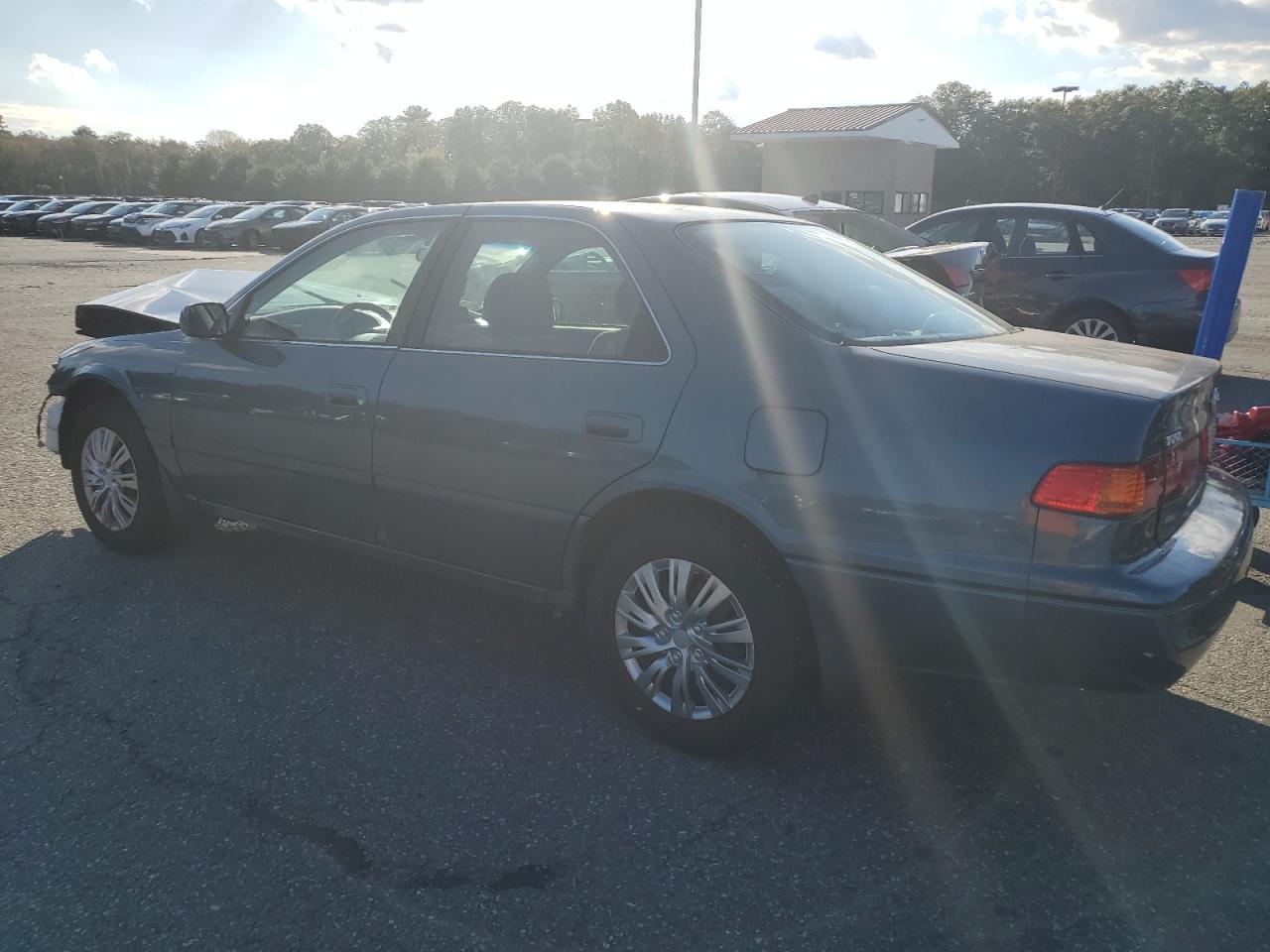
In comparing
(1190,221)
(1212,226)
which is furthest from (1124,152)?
(1212,226)

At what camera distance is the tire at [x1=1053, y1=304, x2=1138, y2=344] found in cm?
885

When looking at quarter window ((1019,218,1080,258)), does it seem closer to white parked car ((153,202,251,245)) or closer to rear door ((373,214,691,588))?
rear door ((373,214,691,588))

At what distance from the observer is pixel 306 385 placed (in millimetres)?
3863

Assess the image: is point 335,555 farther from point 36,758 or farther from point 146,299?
point 146,299

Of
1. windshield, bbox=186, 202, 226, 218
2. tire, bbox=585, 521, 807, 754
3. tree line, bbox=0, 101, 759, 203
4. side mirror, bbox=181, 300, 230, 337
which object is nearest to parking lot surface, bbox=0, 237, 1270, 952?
tire, bbox=585, 521, 807, 754

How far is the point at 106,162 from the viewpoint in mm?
72875

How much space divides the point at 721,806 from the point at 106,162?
3255 inches

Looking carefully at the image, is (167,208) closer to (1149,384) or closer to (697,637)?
(697,637)

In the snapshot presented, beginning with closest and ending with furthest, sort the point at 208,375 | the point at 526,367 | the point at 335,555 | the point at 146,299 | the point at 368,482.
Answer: the point at 526,367 < the point at 368,482 < the point at 208,375 < the point at 335,555 < the point at 146,299

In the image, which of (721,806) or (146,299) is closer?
(721,806)

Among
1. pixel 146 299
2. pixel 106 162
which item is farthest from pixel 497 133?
pixel 146 299

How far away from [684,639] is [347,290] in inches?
85.5

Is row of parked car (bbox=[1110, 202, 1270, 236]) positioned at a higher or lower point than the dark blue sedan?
higher

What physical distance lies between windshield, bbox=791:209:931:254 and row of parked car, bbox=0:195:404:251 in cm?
2356
